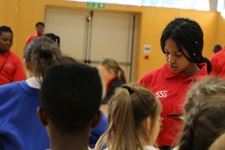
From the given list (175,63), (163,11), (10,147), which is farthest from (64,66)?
(163,11)

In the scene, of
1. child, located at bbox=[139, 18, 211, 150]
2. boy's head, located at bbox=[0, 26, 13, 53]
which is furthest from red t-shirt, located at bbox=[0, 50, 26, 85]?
child, located at bbox=[139, 18, 211, 150]

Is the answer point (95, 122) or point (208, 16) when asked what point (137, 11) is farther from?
point (95, 122)

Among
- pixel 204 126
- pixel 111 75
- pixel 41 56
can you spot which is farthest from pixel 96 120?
pixel 111 75

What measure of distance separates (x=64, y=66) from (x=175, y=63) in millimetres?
1338

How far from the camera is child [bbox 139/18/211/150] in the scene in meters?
2.60

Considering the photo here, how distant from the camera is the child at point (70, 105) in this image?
135 centimetres

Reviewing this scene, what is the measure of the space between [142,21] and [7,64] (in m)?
6.46

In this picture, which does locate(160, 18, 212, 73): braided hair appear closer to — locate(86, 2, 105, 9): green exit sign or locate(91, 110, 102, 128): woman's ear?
locate(91, 110, 102, 128): woman's ear

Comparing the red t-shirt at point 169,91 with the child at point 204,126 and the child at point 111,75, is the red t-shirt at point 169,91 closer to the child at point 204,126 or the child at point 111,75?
the child at point 204,126

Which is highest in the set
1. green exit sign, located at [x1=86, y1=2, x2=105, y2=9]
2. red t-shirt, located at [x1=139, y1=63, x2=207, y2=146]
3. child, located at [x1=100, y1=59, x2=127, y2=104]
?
green exit sign, located at [x1=86, y1=2, x2=105, y2=9]

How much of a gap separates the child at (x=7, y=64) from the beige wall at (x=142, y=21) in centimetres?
532

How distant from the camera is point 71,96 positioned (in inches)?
53.1

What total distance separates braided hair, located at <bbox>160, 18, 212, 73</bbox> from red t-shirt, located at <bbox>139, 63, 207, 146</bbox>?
0.44 feet

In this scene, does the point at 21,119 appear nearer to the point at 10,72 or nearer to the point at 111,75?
the point at 10,72
